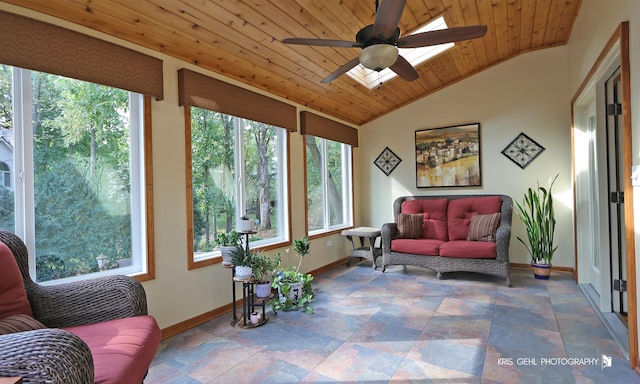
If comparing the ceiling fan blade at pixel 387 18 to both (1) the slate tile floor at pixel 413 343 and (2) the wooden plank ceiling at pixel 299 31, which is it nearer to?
(2) the wooden plank ceiling at pixel 299 31

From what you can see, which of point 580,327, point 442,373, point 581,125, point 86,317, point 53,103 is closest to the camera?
point 86,317

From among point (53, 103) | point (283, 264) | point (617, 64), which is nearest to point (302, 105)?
point (283, 264)

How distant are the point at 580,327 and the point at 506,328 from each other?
1.88ft

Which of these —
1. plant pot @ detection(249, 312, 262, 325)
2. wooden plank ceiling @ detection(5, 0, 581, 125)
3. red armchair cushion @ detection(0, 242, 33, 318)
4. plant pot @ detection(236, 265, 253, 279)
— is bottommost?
plant pot @ detection(249, 312, 262, 325)

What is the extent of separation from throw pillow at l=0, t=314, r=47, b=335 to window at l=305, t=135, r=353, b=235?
3246 millimetres

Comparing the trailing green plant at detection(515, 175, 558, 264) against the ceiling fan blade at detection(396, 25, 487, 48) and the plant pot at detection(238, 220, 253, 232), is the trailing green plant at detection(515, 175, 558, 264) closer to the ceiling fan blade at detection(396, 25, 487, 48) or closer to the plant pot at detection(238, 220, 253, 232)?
the ceiling fan blade at detection(396, 25, 487, 48)

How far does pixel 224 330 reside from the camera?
269cm

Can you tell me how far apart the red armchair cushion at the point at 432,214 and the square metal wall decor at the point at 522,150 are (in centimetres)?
108

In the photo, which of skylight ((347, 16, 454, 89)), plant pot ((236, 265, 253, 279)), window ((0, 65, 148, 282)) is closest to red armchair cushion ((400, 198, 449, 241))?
skylight ((347, 16, 454, 89))

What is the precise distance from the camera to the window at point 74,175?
1966 mm

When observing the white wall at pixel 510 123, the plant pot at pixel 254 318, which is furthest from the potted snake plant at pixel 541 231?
the plant pot at pixel 254 318

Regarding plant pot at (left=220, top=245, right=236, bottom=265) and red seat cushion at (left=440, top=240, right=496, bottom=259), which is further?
red seat cushion at (left=440, top=240, right=496, bottom=259)

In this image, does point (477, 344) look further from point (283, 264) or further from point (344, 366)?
point (283, 264)

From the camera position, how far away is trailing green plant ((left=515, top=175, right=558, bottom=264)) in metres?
4.08
